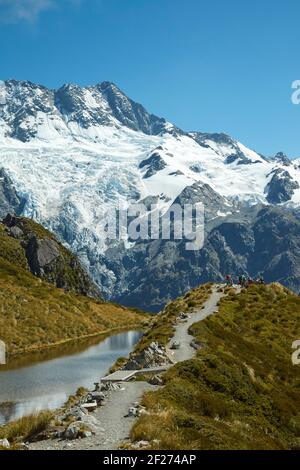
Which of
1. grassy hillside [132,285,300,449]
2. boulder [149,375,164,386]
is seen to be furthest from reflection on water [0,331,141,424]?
grassy hillside [132,285,300,449]

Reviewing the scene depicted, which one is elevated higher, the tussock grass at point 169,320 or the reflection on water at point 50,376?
the tussock grass at point 169,320

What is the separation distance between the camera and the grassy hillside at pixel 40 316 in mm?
116750

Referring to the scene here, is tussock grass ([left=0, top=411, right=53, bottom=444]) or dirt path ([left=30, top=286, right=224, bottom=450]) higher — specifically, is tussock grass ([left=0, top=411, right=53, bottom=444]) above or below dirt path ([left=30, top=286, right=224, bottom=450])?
below

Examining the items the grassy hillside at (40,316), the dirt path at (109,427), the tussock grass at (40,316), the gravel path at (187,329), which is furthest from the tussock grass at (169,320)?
the grassy hillside at (40,316)

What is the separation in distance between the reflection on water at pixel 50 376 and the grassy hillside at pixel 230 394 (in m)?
13.7

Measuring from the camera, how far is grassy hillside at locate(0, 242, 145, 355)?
116750 millimetres

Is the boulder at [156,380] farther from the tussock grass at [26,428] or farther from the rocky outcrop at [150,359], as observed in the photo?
the tussock grass at [26,428]

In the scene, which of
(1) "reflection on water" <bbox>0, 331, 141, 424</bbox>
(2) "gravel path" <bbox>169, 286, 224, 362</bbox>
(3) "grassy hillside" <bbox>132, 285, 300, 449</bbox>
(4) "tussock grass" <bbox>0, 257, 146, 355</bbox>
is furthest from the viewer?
(4) "tussock grass" <bbox>0, 257, 146, 355</bbox>

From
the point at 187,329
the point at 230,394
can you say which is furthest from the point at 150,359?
the point at 187,329

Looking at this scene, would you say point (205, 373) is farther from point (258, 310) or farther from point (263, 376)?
point (258, 310)

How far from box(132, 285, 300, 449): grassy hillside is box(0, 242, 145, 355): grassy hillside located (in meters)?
55.8

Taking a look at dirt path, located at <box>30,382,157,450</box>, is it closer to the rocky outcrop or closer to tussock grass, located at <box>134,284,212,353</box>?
the rocky outcrop

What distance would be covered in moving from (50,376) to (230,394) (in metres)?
40.4

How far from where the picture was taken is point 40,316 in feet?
427
